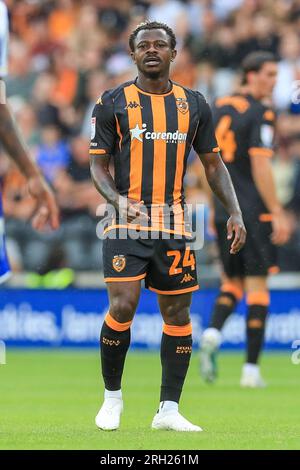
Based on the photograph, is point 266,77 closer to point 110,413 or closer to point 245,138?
point 245,138

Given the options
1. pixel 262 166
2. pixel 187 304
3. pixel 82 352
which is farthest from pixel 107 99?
pixel 82 352

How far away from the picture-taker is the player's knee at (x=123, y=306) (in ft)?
20.3

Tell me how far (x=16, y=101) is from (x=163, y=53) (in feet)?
32.0

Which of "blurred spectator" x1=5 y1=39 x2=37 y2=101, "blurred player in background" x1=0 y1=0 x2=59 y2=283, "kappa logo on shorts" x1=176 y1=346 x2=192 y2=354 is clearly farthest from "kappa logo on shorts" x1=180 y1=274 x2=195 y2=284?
"blurred spectator" x1=5 y1=39 x2=37 y2=101

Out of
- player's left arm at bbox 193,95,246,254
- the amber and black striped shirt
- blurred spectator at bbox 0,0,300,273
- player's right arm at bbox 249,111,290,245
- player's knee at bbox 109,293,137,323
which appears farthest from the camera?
blurred spectator at bbox 0,0,300,273

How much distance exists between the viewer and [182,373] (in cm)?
646

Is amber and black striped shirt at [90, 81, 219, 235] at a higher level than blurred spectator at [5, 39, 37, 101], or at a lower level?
higher

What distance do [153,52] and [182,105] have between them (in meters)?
0.33

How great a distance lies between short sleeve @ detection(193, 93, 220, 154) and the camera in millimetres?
6449

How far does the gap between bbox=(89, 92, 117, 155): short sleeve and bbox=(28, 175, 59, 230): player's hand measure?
0.98 meters

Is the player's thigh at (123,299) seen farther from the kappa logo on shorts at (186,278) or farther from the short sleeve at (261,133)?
the short sleeve at (261,133)

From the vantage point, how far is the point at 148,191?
20.7 ft

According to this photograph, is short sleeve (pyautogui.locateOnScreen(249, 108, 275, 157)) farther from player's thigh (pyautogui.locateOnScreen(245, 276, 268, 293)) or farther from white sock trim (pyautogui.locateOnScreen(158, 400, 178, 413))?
white sock trim (pyautogui.locateOnScreen(158, 400, 178, 413))
